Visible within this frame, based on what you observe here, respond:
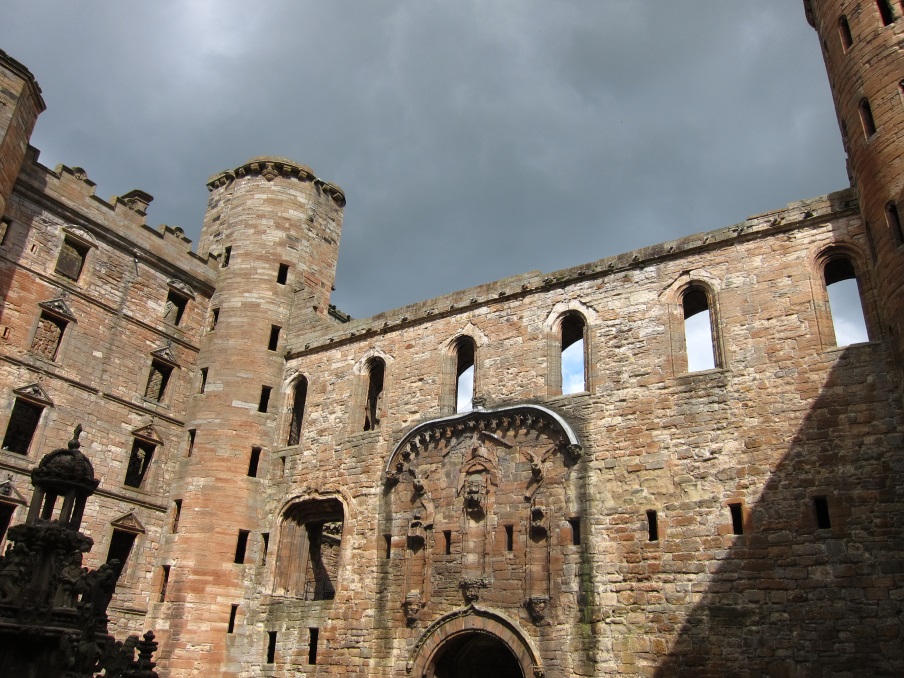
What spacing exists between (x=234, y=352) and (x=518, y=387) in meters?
8.07

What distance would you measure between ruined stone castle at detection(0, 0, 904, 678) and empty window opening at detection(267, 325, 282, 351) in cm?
13

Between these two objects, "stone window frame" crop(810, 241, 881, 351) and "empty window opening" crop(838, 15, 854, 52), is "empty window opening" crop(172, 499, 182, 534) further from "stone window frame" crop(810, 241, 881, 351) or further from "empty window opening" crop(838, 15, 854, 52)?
"empty window opening" crop(838, 15, 854, 52)

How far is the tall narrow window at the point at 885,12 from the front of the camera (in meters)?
14.3

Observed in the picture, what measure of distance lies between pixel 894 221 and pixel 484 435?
27.1 ft

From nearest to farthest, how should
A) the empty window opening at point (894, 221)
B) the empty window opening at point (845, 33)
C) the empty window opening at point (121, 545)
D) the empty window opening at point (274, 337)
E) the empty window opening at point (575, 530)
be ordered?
the empty window opening at point (894, 221)
the empty window opening at point (575, 530)
the empty window opening at point (845, 33)
the empty window opening at point (121, 545)
the empty window opening at point (274, 337)

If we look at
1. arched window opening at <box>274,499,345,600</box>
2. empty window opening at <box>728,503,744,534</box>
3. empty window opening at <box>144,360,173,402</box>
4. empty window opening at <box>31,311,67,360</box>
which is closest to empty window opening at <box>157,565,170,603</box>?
arched window opening at <box>274,499,345,600</box>

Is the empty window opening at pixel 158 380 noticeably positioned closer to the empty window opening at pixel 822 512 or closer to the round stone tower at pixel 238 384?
the round stone tower at pixel 238 384

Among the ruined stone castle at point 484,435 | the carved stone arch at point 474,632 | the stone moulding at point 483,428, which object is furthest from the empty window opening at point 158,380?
the carved stone arch at point 474,632

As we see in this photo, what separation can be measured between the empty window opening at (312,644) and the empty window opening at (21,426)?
7119mm

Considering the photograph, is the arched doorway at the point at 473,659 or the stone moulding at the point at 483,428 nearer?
the arched doorway at the point at 473,659

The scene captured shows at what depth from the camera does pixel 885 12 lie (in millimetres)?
14469

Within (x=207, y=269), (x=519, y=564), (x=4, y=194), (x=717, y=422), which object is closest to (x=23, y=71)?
(x=4, y=194)

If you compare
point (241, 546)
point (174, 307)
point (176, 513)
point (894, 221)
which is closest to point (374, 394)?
point (241, 546)

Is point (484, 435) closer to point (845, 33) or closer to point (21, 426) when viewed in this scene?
point (21, 426)
